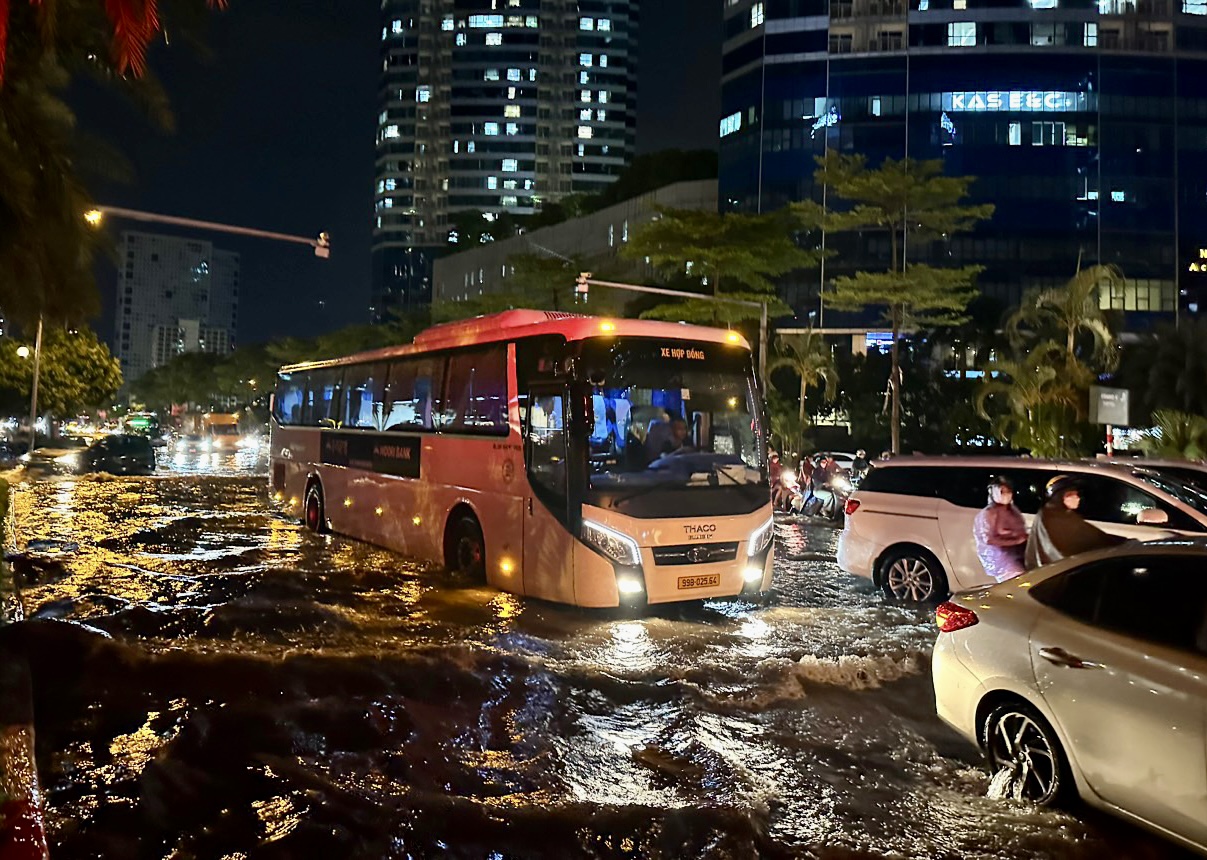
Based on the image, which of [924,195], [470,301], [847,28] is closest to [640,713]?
[924,195]

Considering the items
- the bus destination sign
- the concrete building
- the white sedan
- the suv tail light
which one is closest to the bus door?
the bus destination sign

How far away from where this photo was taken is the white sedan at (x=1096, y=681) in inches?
176

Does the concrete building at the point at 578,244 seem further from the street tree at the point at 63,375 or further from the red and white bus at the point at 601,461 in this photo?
the red and white bus at the point at 601,461

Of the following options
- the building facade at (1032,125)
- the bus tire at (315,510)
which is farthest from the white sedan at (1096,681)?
the building facade at (1032,125)

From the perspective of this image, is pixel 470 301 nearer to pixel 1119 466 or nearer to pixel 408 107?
pixel 1119 466

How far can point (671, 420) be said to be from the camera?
35.3 ft

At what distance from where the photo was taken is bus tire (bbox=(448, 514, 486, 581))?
12102 mm

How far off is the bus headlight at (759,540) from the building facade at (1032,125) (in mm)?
54984

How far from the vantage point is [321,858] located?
186 inches

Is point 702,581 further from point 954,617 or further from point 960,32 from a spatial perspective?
point 960,32

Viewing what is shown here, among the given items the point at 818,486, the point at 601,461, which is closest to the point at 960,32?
the point at 818,486

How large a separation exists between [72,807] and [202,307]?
691 feet

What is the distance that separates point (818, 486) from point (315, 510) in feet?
40.9

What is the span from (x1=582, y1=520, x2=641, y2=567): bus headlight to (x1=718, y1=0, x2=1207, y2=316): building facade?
184ft
